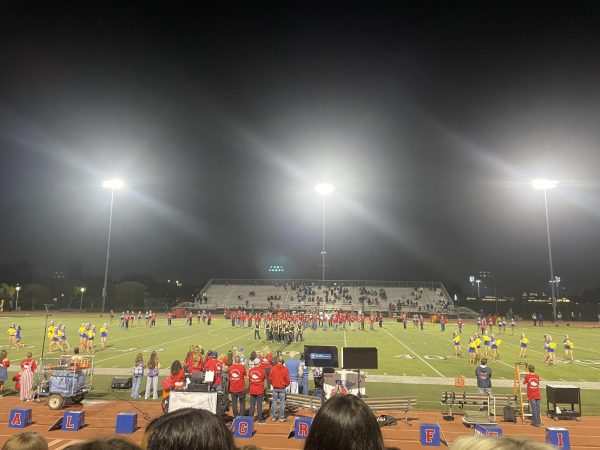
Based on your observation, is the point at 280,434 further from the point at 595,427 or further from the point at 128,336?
the point at 128,336

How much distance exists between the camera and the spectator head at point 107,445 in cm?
185

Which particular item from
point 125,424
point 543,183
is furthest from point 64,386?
point 543,183

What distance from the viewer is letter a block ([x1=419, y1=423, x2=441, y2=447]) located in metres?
10.5

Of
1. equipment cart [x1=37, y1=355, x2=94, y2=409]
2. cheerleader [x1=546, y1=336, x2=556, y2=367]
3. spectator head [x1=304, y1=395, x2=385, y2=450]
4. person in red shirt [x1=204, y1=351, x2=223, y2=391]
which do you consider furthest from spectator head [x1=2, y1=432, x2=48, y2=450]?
cheerleader [x1=546, y1=336, x2=556, y2=367]

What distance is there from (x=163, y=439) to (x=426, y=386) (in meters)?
17.5

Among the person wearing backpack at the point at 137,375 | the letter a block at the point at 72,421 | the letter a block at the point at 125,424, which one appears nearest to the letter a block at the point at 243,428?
the letter a block at the point at 125,424

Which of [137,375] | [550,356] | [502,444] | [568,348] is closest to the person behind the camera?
[502,444]

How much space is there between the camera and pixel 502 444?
1.73 meters

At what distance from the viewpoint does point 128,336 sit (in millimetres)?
34375

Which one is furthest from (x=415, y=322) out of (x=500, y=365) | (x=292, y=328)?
(x=500, y=365)

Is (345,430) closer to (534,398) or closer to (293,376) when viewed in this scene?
(534,398)

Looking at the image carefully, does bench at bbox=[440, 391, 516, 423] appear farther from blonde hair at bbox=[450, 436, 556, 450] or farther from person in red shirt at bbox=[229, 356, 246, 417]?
blonde hair at bbox=[450, 436, 556, 450]

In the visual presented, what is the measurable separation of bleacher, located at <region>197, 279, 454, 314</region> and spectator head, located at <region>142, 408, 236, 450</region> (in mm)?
65558

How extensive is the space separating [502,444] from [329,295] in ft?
245
